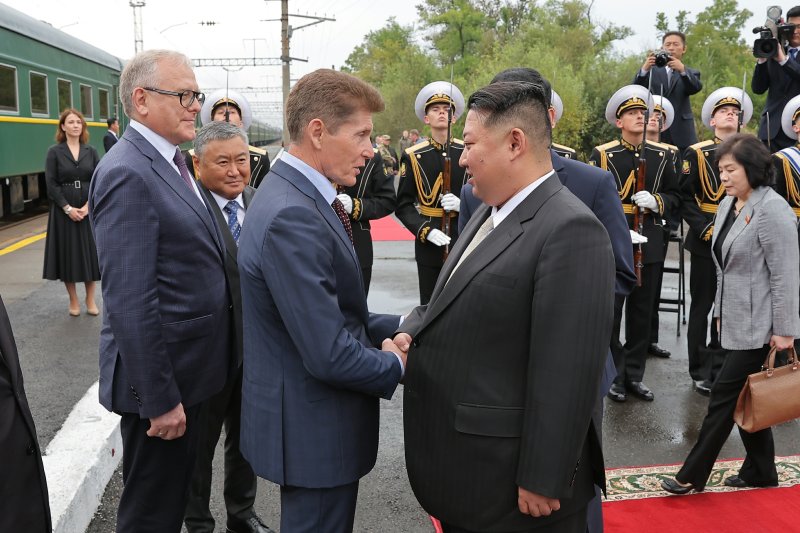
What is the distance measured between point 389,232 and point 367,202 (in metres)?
8.60

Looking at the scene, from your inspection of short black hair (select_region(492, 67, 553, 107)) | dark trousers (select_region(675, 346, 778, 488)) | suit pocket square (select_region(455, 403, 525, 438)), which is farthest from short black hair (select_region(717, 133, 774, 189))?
suit pocket square (select_region(455, 403, 525, 438))

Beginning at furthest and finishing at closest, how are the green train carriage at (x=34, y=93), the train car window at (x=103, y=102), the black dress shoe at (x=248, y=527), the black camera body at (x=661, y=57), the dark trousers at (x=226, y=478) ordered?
the train car window at (x=103, y=102) < the green train carriage at (x=34, y=93) < the black camera body at (x=661, y=57) < the black dress shoe at (x=248, y=527) < the dark trousers at (x=226, y=478)

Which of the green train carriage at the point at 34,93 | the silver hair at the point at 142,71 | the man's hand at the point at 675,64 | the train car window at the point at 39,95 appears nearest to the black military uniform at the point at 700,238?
the man's hand at the point at 675,64

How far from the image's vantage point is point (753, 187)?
3814mm

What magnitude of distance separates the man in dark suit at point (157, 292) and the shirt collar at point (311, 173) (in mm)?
604

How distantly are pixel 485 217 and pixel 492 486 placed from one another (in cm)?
86

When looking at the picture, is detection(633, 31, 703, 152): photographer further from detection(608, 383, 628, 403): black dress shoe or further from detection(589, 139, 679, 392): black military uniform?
detection(608, 383, 628, 403): black dress shoe

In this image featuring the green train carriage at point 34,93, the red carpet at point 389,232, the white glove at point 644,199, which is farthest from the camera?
the red carpet at point 389,232

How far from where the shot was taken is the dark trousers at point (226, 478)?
3350 mm

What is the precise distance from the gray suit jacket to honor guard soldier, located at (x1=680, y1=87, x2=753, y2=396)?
174 cm

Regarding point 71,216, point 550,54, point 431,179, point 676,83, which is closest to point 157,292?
point 431,179

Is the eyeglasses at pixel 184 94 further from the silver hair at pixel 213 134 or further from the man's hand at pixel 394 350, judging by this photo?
the man's hand at pixel 394 350

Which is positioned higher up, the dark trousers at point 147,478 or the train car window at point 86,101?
the train car window at point 86,101

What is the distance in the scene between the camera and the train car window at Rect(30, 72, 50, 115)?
13617mm
